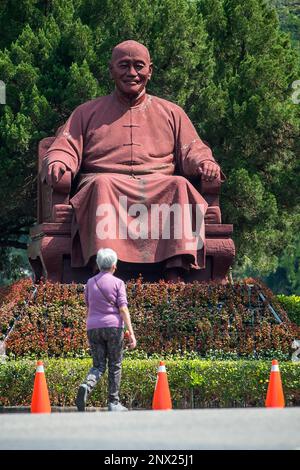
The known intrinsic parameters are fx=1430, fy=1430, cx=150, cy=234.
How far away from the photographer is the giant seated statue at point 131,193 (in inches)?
629

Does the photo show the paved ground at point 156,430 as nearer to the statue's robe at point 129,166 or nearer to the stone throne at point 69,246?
the statue's robe at point 129,166

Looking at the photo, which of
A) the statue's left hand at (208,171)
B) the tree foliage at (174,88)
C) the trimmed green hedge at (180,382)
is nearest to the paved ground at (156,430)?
the trimmed green hedge at (180,382)

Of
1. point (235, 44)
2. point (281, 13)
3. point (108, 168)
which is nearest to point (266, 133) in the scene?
point (235, 44)

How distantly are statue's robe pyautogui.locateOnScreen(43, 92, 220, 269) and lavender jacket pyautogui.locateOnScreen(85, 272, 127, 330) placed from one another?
416 centimetres

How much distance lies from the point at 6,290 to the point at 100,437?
8326mm

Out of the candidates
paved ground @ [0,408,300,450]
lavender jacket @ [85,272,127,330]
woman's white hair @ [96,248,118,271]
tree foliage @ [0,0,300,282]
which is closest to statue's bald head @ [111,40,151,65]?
tree foliage @ [0,0,300,282]

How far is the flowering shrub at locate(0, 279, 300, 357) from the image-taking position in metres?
14.7

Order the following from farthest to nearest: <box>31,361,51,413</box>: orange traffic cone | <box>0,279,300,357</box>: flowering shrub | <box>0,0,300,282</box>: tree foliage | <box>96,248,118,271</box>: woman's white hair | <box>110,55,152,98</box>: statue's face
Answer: <box>0,0,300,282</box>: tree foliage < <box>110,55,152,98</box>: statue's face < <box>0,279,300,357</box>: flowering shrub < <box>31,361,51,413</box>: orange traffic cone < <box>96,248,118,271</box>: woman's white hair

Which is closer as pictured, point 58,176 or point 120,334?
point 120,334

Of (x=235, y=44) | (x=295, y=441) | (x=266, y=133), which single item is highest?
(x=235, y=44)

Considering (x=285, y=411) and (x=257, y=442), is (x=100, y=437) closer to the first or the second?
(x=257, y=442)

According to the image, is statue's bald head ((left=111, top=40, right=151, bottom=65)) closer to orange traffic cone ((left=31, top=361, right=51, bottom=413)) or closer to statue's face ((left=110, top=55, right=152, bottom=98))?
statue's face ((left=110, top=55, right=152, bottom=98))

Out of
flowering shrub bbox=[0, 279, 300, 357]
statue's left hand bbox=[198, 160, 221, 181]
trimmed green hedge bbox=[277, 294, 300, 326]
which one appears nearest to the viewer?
flowering shrub bbox=[0, 279, 300, 357]

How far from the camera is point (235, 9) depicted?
80.5ft
